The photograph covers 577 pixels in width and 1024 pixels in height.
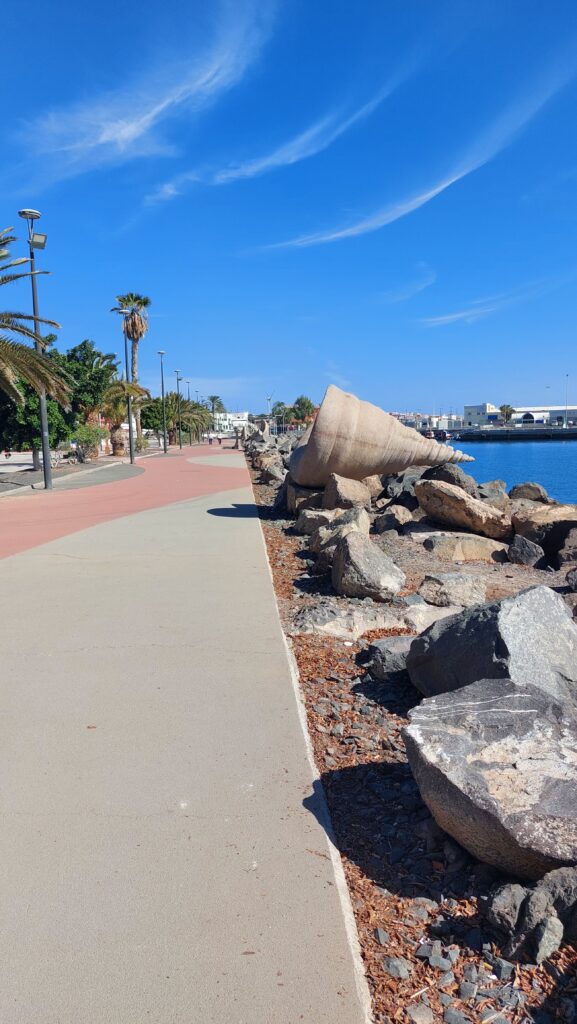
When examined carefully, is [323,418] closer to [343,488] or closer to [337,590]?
[343,488]

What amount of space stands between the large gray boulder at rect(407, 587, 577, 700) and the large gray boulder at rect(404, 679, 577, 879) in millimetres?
492

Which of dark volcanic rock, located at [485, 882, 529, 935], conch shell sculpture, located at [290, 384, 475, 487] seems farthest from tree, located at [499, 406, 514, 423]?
dark volcanic rock, located at [485, 882, 529, 935]

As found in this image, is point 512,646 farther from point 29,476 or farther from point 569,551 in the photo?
point 29,476

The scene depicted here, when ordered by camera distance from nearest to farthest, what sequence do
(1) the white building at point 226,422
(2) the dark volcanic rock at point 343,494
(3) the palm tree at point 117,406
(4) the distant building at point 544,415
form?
1. (2) the dark volcanic rock at point 343,494
2. (3) the palm tree at point 117,406
3. (4) the distant building at point 544,415
4. (1) the white building at point 226,422

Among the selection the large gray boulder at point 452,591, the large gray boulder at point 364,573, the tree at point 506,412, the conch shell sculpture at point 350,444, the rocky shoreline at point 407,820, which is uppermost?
the tree at point 506,412

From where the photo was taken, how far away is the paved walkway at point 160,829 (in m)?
2.37

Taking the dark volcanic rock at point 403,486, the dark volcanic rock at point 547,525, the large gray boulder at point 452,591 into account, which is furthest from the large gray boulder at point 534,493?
the large gray boulder at point 452,591

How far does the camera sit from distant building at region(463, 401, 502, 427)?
496 ft

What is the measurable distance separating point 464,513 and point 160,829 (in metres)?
8.77

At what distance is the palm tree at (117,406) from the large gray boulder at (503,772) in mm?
42203

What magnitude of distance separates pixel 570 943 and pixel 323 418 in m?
11.1

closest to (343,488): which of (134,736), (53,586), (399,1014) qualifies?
(53,586)

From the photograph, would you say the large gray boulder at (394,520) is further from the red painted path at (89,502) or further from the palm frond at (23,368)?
the palm frond at (23,368)

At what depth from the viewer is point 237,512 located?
15.8m
